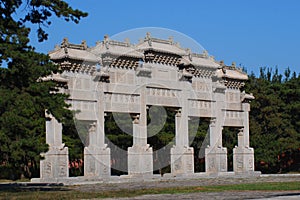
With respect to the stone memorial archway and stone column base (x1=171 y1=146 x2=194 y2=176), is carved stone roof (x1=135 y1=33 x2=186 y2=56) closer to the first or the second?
the stone memorial archway

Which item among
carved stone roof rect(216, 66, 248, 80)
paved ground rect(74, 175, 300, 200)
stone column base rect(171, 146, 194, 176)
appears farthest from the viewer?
carved stone roof rect(216, 66, 248, 80)

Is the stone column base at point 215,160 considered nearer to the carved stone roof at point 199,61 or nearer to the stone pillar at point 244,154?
the stone pillar at point 244,154

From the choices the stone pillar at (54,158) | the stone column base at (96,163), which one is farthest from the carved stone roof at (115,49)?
the stone column base at (96,163)

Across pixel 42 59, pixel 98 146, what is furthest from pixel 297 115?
pixel 42 59

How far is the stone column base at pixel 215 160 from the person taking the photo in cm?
4547

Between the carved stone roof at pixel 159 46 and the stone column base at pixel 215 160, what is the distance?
24.0 feet

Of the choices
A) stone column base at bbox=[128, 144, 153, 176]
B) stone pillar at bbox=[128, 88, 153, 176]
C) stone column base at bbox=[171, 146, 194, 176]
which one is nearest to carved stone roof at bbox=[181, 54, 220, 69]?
stone pillar at bbox=[128, 88, 153, 176]

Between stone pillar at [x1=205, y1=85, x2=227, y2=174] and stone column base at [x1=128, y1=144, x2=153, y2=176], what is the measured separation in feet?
23.4

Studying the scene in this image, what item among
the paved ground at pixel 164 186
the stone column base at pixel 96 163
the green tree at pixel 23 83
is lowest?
the paved ground at pixel 164 186

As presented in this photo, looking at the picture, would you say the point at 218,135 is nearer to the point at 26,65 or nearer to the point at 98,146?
the point at 98,146

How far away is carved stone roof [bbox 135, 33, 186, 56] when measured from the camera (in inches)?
1598

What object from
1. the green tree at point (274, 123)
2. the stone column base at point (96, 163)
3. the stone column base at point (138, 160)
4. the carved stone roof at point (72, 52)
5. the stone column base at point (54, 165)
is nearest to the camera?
the stone column base at point (54, 165)

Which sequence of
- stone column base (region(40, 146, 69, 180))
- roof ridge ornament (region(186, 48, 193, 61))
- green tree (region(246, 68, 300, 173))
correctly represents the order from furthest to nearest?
green tree (region(246, 68, 300, 173)) → roof ridge ornament (region(186, 48, 193, 61)) → stone column base (region(40, 146, 69, 180))

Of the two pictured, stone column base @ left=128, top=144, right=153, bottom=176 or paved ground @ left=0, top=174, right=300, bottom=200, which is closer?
paved ground @ left=0, top=174, right=300, bottom=200
